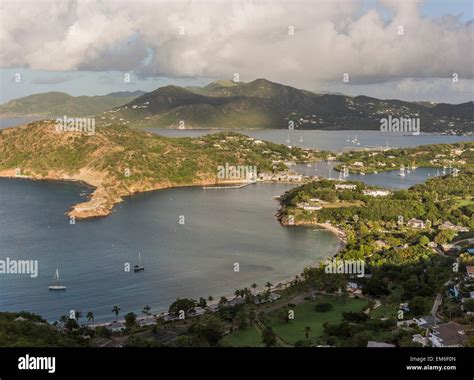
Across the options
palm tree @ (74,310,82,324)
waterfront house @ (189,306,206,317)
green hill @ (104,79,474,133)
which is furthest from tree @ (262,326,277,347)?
green hill @ (104,79,474,133)

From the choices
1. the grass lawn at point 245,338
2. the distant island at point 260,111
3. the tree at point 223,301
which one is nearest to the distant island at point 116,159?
the tree at point 223,301

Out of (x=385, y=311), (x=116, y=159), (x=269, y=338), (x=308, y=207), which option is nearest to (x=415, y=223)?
(x=308, y=207)

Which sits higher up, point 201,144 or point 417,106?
point 417,106

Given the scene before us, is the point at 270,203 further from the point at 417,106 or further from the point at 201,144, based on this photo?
the point at 417,106

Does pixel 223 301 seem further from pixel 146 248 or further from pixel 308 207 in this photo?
pixel 308 207

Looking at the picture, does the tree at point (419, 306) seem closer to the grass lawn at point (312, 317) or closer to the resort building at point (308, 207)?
the grass lawn at point (312, 317)

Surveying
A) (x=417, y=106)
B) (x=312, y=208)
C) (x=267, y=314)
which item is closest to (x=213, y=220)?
(x=312, y=208)

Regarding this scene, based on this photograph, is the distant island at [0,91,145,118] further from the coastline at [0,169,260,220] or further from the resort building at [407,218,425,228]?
the resort building at [407,218,425,228]
